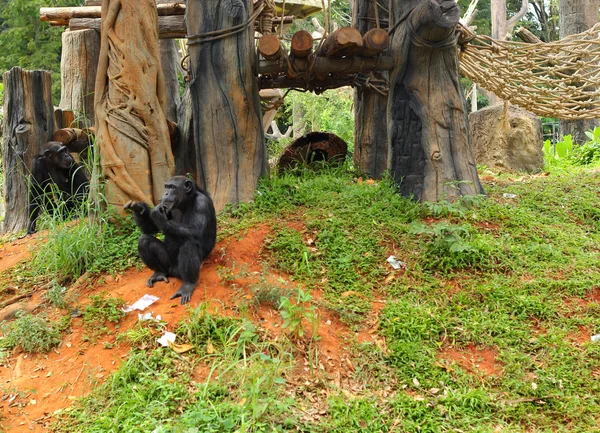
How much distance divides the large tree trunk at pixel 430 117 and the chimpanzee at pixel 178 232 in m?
2.13

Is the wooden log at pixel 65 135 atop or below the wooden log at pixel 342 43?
below

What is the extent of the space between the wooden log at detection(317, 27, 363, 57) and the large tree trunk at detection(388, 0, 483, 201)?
0.47 m

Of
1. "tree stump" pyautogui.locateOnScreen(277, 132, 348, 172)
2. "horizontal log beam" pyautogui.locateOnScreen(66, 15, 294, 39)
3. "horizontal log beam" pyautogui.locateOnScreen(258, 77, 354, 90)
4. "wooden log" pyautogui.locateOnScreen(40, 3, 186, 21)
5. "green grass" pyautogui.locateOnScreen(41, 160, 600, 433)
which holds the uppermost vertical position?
"wooden log" pyautogui.locateOnScreen(40, 3, 186, 21)

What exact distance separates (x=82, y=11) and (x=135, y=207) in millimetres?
4248

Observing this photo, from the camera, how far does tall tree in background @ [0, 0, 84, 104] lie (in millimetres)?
18766

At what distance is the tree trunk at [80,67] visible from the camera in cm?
712

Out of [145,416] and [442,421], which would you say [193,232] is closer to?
[145,416]

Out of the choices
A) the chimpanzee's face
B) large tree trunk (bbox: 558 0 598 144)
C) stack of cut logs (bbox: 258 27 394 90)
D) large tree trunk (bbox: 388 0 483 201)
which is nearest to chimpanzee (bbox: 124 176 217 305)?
stack of cut logs (bbox: 258 27 394 90)

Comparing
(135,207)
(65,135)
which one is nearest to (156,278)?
(135,207)

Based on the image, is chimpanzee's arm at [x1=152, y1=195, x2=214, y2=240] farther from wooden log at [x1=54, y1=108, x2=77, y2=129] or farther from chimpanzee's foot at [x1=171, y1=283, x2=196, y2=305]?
wooden log at [x1=54, y1=108, x2=77, y2=129]

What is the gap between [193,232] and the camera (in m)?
4.25

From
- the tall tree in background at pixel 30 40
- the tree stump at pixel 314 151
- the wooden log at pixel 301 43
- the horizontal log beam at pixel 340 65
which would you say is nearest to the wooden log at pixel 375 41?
the horizontal log beam at pixel 340 65

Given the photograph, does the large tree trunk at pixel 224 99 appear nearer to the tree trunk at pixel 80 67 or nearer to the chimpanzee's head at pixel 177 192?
the chimpanzee's head at pixel 177 192

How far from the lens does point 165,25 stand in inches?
292
